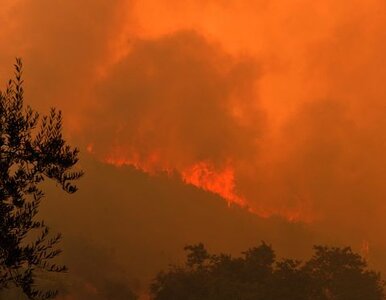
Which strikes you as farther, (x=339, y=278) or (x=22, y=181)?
(x=339, y=278)

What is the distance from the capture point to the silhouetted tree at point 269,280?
6162 cm

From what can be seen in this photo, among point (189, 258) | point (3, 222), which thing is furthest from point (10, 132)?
point (189, 258)

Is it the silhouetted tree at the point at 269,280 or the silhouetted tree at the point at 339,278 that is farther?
the silhouetted tree at the point at 339,278

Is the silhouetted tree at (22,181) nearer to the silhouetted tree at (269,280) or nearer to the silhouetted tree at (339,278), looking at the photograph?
the silhouetted tree at (269,280)

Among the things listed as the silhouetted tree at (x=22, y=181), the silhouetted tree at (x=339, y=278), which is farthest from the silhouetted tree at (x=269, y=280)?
the silhouetted tree at (x=22, y=181)

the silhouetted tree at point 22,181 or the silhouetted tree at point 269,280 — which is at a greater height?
the silhouetted tree at point 269,280

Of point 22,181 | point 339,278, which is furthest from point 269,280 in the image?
point 22,181

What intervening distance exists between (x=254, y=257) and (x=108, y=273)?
112277mm

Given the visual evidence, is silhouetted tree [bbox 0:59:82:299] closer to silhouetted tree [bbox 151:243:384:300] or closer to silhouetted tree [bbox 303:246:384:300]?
silhouetted tree [bbox 151:243:384:300]

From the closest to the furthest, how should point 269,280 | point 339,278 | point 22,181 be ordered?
point 22,181
point 269,280
point 339,278

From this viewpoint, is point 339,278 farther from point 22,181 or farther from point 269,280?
point 22,181

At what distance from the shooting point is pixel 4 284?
15.4 m

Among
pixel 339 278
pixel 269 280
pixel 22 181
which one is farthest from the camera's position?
pixel 339 278

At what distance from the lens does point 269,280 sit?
2482 inches
